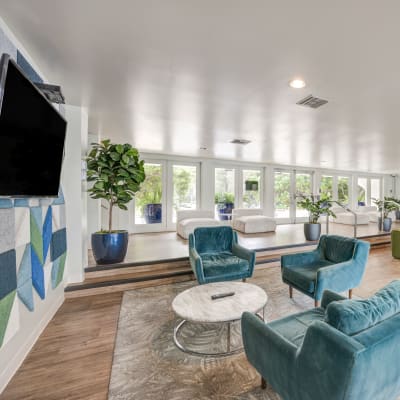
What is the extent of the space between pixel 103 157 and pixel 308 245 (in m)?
4.62

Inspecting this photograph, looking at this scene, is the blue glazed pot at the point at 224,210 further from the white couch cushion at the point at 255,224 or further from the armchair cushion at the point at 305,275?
the armchair cushion at the point at 305,275

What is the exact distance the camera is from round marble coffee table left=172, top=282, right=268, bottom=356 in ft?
5.90

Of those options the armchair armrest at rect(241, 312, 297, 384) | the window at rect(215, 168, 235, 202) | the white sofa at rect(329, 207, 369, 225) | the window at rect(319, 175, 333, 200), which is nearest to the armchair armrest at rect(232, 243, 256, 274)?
the armchair armrest at rect(241, 312, 297, 384)

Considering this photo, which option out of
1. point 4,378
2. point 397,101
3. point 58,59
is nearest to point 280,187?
point 397,101

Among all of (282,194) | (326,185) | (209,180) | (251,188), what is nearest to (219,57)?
(209,180)

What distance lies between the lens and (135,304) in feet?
9.29

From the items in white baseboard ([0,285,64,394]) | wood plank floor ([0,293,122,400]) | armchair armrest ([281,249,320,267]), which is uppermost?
armchair armrest ([281,249,320,267])

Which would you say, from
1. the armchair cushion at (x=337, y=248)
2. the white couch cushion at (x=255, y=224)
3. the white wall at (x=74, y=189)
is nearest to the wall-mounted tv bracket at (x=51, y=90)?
the white wall at (x=74, y=189)

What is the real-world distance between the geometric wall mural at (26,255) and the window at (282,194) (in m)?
7.35

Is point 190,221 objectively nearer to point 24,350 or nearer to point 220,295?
point 220,295

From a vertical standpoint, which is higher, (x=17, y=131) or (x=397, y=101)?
(x=397, y=101)

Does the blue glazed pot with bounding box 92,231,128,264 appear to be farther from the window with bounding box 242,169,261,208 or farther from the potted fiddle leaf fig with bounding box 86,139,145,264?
the window with bounding box 242,169,261,208

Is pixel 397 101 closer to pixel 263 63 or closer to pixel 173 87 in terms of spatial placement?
pixel 263 63

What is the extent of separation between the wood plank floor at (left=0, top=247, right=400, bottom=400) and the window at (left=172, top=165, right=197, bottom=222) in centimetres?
414
